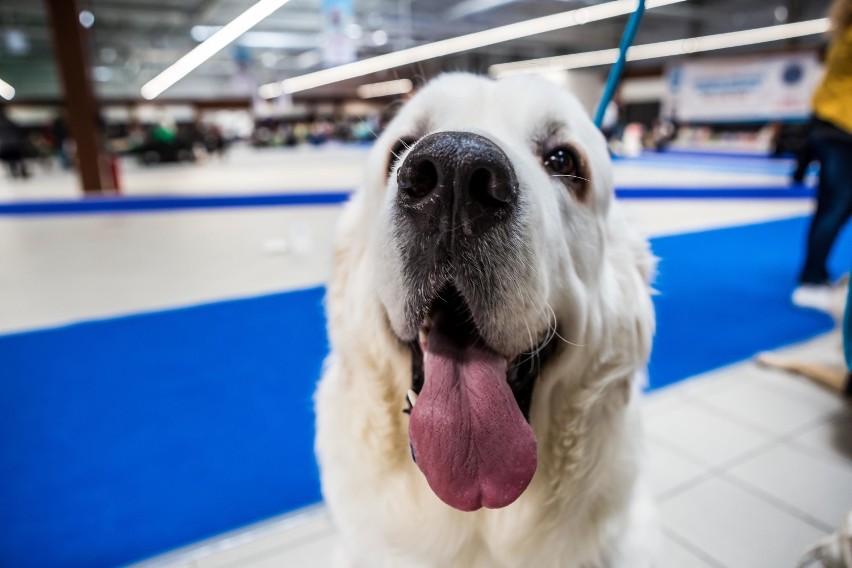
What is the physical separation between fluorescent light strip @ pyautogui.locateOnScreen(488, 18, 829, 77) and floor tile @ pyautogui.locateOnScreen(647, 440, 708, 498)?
12.1 meters

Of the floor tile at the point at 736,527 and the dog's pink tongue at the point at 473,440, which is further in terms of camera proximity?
the floor tile at the point at 736,527

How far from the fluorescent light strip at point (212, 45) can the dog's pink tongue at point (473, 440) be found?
10488 mm

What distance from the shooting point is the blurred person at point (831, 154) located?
2.91 meters

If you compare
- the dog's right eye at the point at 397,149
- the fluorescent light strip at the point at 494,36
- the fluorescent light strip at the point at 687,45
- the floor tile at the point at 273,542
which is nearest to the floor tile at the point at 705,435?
the floor tile at the point at 273,542

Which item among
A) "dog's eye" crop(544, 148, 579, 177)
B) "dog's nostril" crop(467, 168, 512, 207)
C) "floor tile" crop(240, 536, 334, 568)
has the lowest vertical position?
"floor tile" crop(240, 536, 334, 568)

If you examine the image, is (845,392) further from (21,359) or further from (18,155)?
(18,155)

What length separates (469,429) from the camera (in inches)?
38.3

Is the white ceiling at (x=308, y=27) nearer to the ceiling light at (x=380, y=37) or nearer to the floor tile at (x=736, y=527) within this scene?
the ceiling light at (x=380, y=37)

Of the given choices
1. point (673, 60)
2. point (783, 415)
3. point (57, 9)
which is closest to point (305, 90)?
point (673, 60)

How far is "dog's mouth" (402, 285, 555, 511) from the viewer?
974mm

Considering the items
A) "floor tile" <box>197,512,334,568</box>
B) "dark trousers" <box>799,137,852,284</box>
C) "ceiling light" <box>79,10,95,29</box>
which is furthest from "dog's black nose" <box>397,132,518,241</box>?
"ceiling light" <box>79,10,95,29</box>

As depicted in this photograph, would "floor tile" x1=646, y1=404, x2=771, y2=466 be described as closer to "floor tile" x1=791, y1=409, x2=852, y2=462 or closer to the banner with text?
"floor tile" x1=791, y1=409, x2=852, y2=462

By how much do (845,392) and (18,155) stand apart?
1645 centimetres

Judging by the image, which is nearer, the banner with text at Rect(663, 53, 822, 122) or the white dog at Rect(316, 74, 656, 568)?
the white dog at Rect(316, 74, 656, 568)
